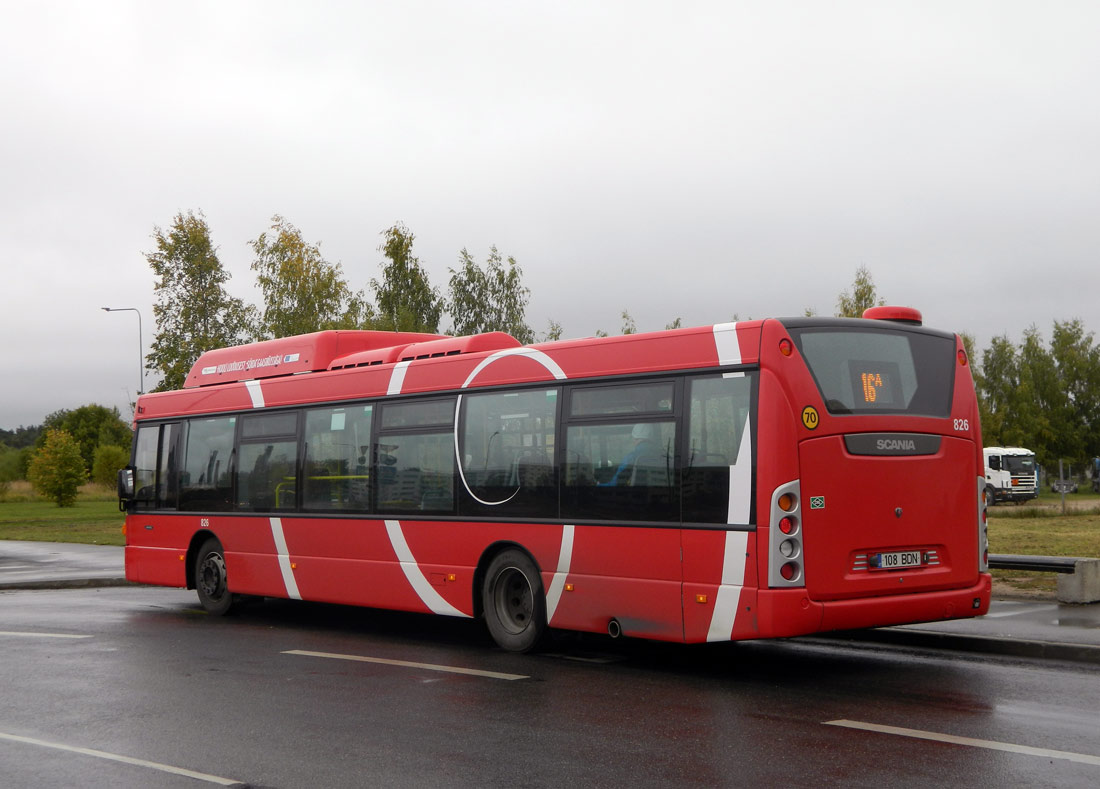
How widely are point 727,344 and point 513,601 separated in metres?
3.53

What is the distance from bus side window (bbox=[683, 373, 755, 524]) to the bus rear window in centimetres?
63

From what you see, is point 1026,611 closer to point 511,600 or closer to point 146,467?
point 511,600

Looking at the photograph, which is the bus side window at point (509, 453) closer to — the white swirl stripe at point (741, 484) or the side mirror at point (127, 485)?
the white swirl stripe at point (741, 484)

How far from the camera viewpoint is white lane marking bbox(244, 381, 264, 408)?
15008mm

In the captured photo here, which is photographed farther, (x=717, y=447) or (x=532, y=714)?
(x=717, y=447)

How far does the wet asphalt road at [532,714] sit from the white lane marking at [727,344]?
8.42 ft

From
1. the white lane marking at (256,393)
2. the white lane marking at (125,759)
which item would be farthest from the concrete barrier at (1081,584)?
the white lane marking at (125,759)

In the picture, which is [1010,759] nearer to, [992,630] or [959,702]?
[959,702]

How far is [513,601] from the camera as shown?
11367mm

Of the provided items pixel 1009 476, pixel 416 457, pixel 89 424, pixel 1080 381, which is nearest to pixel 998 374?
pixel 1080 381

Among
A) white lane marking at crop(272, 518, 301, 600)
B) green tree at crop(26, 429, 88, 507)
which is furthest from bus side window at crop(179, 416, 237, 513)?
green tree at crop(26, 429, 88, 507)

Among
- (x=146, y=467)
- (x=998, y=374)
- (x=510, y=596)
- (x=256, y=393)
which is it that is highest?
(x=998, y=374)

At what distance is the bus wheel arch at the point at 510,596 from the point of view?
11.0m

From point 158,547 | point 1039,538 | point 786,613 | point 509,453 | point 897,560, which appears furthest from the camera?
point 1039,538
